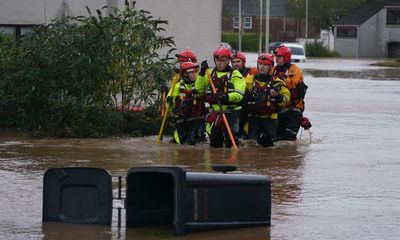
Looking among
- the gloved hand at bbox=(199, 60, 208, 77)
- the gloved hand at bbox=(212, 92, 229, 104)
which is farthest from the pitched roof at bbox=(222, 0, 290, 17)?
the gloved hand at bbox=(212, 92, 229, 104)

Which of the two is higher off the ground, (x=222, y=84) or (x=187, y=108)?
(x=222, y=84)

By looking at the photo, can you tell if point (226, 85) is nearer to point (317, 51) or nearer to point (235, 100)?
point (235, 100)

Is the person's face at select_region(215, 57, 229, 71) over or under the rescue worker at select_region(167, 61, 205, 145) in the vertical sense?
over

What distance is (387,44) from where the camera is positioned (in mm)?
92875

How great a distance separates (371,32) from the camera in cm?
9425

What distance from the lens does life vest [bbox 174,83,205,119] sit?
16250mm

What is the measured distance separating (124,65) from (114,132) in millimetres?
1219

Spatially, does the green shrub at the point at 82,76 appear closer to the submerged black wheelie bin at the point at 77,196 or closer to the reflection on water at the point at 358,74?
the submerged black wheelie bin at the point at 77,196

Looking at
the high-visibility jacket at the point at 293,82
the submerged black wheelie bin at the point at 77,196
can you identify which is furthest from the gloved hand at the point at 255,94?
the submerged black wheelie bin at the point at 77,196

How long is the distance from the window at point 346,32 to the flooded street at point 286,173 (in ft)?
243

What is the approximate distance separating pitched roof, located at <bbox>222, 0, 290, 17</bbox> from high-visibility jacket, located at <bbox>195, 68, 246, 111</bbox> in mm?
105545

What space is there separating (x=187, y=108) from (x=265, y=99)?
123cm

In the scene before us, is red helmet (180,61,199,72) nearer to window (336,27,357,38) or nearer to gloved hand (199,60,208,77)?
gloved hand (199,60,208,77)

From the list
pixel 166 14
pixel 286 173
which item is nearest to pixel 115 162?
pixel 286 173
